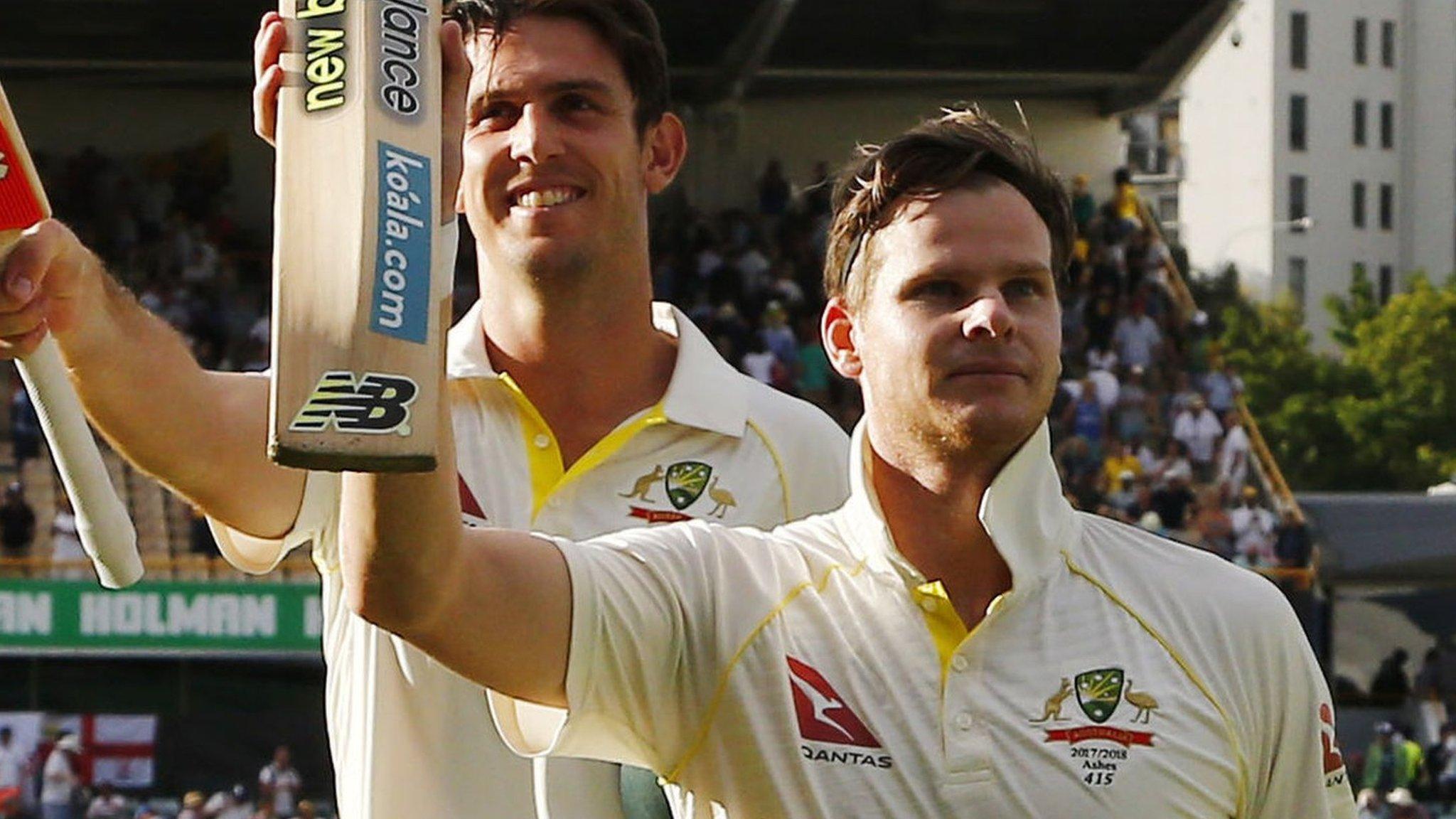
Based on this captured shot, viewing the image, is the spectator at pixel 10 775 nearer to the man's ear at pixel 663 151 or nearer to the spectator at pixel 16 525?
the spectator at pixel 16 525

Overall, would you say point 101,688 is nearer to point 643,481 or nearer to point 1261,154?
point 643,481

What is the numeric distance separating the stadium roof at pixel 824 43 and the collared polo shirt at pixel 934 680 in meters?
19.5

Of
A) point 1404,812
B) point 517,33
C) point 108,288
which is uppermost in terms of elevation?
point 517,33

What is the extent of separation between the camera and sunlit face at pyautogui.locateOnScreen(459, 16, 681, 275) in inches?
144

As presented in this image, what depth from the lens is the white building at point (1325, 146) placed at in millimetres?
62969

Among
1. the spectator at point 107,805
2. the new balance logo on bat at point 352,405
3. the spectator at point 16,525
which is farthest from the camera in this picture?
the spectator at point 16,525

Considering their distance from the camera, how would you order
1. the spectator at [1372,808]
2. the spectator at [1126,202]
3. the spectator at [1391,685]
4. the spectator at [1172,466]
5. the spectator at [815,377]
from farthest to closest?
the spectator at [1126,202], the spectator at [815,377], the spectator at [1172,466], the spectator at [1391,685], the spectator at [1372,808]

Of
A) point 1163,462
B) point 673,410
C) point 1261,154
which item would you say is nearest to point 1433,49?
point 1261,154

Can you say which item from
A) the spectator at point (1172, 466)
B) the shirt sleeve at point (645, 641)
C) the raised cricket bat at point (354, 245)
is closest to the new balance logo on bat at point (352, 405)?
the raised cricket bat at point (354, 245)

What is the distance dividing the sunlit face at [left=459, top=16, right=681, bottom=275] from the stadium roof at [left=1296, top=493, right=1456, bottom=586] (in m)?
16.8

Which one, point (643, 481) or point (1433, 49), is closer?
point (643, 481)

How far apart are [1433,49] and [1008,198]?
6442cm

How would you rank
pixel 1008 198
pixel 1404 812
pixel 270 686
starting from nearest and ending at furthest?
1. pixel 1008 198
2. pixel 1404 812
3. pixel 270 686

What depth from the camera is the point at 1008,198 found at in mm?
3039
